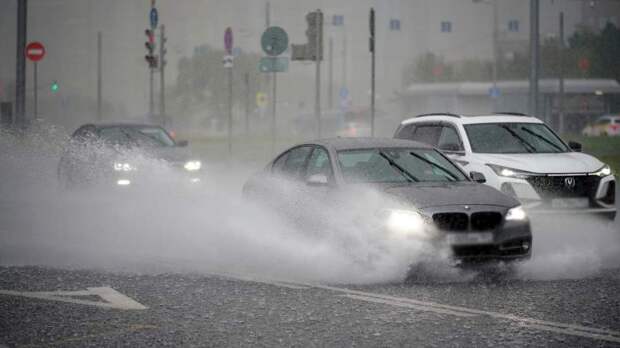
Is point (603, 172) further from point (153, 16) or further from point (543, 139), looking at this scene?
point (153, 16)

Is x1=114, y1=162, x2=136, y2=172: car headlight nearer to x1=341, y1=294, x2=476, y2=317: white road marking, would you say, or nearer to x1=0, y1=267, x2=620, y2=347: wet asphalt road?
x1=0, y1=267, x2=620, y2=347: wet asphalt road

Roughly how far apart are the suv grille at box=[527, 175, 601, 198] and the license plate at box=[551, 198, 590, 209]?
0.18 ft

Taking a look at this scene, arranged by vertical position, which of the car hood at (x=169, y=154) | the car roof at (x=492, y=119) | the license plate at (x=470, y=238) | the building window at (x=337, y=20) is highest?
the building window at (x=337, y=20)

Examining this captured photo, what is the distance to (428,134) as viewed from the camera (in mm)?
15703

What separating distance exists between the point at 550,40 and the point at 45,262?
91.6 metres

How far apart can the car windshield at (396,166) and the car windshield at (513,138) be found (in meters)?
3.37

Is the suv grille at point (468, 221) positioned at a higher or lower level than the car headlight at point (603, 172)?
lower

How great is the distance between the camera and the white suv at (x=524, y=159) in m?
13.0

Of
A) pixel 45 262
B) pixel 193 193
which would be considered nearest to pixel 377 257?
pixel 45 262

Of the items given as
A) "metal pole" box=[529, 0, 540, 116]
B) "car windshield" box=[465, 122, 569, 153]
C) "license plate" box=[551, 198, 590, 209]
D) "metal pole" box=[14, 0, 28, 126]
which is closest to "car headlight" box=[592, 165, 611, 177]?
"license plate" box=[551, 198, 590, 209]

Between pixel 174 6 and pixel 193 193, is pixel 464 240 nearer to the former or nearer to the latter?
pixel 193 193

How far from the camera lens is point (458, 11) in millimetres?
156500

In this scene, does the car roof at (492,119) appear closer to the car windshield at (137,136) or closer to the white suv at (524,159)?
the white suv at (524,159)

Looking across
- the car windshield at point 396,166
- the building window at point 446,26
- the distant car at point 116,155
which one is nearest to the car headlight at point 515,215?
the car windshield at point 396,166
